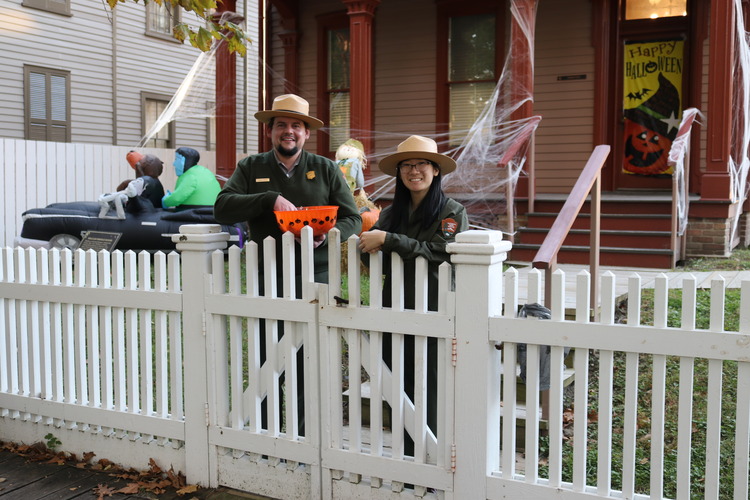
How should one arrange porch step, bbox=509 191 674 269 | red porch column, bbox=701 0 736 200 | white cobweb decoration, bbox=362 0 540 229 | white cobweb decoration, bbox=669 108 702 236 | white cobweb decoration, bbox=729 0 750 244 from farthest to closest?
white cobweb decoration, bbox=362 0 540 229 → white cobweb decoration, bbox=729 0 750 244 → red porch column, bbox=701 0 736 200 → porch step, bbox=509 191 674 269 → white cobweb decoration, bbox=669 108 702 236

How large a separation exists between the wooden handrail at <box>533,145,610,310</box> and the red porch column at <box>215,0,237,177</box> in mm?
8683

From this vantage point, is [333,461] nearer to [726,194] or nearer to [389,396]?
[389,396]

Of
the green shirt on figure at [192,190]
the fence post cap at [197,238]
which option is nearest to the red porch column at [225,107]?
the green shirt on figure at [192,190]

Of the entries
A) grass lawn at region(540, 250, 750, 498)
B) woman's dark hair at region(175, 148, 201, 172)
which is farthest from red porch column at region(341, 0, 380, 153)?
grass lawn at region(540, 250, 750, 498)

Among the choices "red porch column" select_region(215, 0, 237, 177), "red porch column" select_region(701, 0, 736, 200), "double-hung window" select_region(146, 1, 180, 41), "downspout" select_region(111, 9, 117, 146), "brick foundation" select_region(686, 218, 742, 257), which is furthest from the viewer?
"double-hung window" select_region(146, 1, 180, 41)

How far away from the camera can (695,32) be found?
10820mm

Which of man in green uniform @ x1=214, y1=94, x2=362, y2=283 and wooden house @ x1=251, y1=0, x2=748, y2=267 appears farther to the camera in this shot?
wooden house @ x1=251, y1=0, x2=748, y2=267

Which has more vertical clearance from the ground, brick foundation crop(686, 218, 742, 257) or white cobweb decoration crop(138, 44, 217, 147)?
white cobweb decoration crop(138, 44, 217, 147)

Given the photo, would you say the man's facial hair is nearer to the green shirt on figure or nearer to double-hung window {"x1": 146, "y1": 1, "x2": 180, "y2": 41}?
the green shirt on figure

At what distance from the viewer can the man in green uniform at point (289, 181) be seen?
3.74 metres

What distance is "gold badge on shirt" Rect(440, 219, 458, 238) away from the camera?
3242 millimetres

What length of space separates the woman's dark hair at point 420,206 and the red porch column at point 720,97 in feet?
22.9

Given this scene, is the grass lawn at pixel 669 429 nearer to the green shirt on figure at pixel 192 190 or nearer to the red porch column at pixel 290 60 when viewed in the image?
the green shirt on figure at pixel 192 190

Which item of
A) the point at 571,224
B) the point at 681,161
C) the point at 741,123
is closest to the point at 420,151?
the point at 571,224
